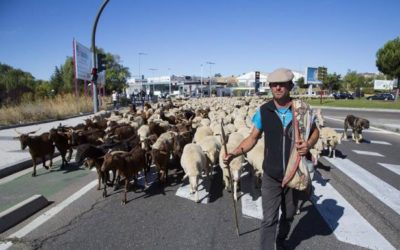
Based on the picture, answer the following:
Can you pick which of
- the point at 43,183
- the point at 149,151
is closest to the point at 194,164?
the point at 149,151

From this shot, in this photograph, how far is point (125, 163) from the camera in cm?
656

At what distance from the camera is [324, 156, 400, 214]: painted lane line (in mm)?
6287

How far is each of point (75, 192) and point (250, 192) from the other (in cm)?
334

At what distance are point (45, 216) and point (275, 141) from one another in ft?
12.7

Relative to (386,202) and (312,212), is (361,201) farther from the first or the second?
(312,212)

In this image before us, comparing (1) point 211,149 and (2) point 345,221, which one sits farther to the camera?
(1) point 211,149

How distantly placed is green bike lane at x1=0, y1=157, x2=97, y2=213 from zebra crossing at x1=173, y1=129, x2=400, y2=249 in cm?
243

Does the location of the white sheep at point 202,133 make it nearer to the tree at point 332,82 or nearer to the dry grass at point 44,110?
the dry grass at point 44,110

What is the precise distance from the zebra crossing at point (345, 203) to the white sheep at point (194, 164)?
28cm

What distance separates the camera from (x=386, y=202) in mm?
6172

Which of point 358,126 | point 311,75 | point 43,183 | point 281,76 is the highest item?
point 311,75

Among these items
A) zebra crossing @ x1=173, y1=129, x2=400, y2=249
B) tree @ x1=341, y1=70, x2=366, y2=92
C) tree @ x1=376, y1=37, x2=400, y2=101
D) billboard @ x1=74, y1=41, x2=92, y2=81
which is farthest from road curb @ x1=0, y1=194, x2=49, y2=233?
tree @ x1=341, y1=70, x2=366, y2=92

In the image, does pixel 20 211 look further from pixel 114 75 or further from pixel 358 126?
pixel 114 75

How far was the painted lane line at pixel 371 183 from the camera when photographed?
629 centimetres
